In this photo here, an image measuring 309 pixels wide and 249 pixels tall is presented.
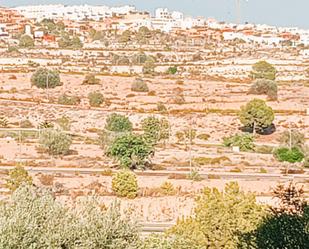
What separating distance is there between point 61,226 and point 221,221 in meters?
5.93

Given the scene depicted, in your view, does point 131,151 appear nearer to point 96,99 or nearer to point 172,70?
point 96,99

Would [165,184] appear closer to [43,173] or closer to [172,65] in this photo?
[43,173]

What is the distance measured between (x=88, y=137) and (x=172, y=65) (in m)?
46.5

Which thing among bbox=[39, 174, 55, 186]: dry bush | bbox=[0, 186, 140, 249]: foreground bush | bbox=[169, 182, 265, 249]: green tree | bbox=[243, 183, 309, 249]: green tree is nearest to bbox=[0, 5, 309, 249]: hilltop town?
bbox=[39, 174, 55, 186]: dry bush

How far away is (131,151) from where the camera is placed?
34.3m

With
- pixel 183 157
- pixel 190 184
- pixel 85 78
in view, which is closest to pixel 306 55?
pixel 85 78

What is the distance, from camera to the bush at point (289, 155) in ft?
127

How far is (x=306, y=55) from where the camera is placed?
111188 millimetres

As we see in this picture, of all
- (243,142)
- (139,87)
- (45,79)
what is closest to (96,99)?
(139,87)

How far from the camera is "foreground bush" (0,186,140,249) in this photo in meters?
10.8

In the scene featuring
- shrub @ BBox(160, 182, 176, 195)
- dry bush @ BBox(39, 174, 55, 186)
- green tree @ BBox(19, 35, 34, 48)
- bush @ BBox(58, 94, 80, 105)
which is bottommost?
green tree @ BBox(19, 35, 34, 48)

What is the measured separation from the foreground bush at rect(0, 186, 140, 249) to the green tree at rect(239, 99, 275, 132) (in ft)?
123

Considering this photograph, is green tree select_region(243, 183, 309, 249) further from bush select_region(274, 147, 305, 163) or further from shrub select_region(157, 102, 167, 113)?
shrub select_region(157, 102, 167, 113)

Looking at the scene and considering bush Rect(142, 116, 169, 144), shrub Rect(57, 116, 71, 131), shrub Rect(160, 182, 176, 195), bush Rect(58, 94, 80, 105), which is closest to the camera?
shrub Rect(160, 182, 176, 195)
